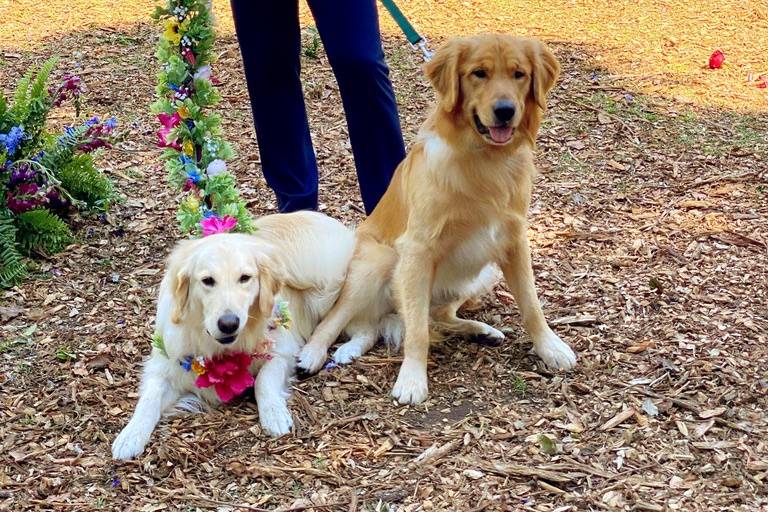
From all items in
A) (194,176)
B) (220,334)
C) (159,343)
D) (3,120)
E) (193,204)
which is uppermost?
(3,120)

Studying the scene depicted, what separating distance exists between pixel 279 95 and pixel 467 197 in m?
1.37

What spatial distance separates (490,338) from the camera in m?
3.79

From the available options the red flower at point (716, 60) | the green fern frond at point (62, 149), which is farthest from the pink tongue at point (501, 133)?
the red flower at point (716, 60)

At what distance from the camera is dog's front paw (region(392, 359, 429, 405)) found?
3377 mm

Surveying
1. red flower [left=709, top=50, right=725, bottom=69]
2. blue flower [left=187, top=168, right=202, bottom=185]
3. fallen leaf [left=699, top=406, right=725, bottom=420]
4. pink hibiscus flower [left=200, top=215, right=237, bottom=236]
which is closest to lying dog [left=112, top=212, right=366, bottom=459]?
pink hibiscus flower [left=200, top=215, right=237, bottom=236]

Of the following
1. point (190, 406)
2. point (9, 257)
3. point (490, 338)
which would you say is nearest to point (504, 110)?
point (490, 338)

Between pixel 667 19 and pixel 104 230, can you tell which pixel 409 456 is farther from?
pixel 667 19

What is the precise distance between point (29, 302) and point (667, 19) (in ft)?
20.5

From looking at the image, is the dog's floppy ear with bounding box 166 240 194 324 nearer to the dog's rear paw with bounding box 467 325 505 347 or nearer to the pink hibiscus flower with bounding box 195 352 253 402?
the pink hibiscus flower with bounding box 195 352 253 402

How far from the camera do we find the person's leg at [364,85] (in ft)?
12.5

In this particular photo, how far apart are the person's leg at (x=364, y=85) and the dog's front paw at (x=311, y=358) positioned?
99 centimetres

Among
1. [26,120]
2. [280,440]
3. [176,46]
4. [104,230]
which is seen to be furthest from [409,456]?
[26,120]

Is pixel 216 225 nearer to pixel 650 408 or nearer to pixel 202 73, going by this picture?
pixel 202 73

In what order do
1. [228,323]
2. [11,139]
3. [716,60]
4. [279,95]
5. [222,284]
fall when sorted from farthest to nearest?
[716,60] < [11,139] < [279,95] < [222,284] < [228,323]
